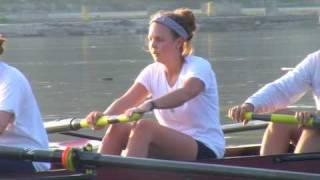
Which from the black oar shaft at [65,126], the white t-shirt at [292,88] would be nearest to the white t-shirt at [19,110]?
the black oar shaft at [65,126]

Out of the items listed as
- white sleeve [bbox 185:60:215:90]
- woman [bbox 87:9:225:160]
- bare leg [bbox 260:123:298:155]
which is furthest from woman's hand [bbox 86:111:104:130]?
bare leg [bbox 260:123:298:155]

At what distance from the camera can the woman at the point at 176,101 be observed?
5918mm

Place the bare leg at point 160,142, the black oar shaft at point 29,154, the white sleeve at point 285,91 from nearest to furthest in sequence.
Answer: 1. the black oar shaft at point 29,154
2. the bare leg at point 160,142
3. the white sleeve at point 285,91

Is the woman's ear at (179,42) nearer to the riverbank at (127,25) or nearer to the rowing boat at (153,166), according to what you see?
the rowing boat at (153,166)

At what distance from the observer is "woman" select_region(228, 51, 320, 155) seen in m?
6.06

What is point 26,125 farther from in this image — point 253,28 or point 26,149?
point 253,28

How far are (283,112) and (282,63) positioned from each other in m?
17.9

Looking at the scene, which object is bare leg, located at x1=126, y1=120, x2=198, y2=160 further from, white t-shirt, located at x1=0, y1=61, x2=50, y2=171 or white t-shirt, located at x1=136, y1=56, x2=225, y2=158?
white t-shirt, located at x1=0, y1=61, x2=50, y2=171

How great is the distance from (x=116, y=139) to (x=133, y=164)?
1066mm

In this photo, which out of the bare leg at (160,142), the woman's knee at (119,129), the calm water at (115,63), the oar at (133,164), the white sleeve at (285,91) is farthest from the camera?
the calm water at (115,63)

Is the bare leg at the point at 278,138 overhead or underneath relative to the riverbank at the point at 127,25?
underneath

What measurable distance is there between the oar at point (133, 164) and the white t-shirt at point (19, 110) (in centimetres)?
45

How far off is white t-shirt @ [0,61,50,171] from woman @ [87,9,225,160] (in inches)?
20.2

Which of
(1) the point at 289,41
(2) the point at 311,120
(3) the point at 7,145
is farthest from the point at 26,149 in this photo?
(1) the point at 289,41
